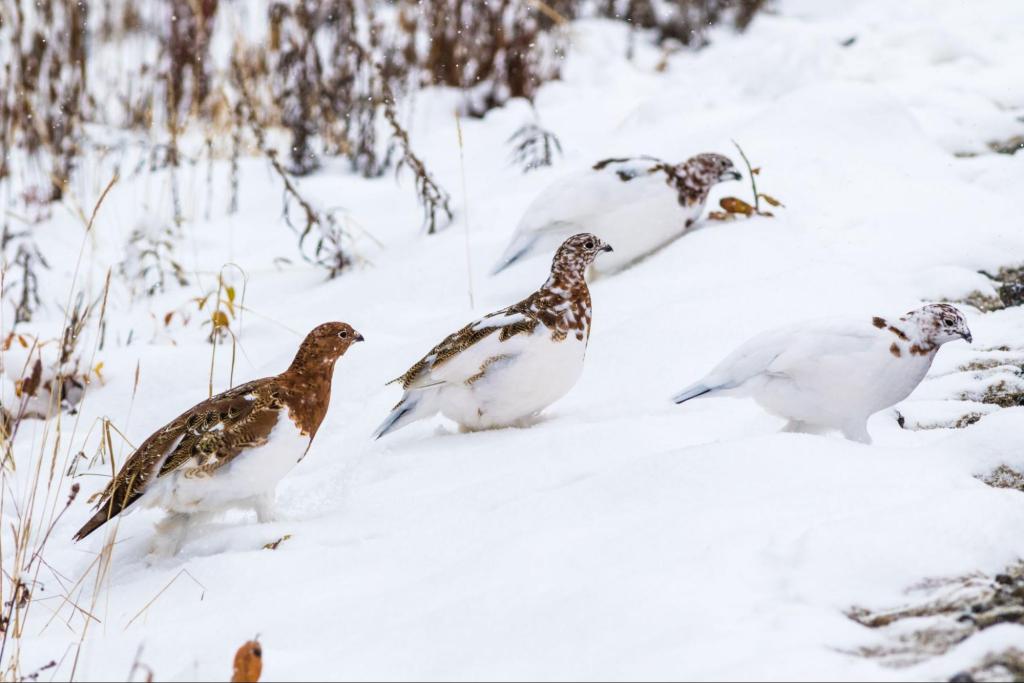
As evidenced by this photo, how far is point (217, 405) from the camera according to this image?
2.55 metres

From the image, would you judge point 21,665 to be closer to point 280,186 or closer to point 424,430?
point 424,430

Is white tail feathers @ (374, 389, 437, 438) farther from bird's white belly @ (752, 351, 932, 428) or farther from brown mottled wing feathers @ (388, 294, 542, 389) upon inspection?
bird's white belly @ (752, 351, 932, 428)

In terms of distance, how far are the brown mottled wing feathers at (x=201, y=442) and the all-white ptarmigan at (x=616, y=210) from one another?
64.2 inches

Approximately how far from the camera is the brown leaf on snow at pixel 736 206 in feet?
14.1

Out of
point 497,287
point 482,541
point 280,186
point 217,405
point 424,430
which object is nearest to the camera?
point 482,541

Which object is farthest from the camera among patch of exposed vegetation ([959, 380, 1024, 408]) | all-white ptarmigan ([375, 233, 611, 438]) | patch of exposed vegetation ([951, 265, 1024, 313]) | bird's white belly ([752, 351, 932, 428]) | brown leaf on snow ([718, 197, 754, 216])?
brown leaf on snow ([718, 197, 754, 216])

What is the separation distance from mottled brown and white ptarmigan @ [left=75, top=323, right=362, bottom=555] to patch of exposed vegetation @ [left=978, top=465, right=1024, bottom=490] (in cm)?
140

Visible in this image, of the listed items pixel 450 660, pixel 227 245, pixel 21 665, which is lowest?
pixel 227 245

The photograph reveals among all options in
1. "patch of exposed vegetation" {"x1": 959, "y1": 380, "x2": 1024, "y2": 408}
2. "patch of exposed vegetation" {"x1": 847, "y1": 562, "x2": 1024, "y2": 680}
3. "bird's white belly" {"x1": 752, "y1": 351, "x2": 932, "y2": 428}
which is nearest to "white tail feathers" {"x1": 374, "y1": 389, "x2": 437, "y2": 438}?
"bird's white belly" {"x1": 752, "y1": 351, "x2": 932, "y2": 428}

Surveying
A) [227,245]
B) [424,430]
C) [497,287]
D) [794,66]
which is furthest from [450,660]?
[794,66]

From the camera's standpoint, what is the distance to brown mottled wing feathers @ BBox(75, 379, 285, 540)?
245 cm

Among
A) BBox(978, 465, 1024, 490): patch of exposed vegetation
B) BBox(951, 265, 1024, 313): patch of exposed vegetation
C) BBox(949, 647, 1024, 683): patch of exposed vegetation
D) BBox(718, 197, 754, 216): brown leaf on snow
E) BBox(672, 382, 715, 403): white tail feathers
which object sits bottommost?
BBox(718, 197, 754, 216): brown leaf on snow

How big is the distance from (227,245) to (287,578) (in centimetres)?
350

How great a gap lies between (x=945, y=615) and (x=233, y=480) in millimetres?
1442
